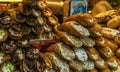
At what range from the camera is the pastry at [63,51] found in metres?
1.66

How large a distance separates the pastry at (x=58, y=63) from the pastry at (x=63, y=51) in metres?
0.03

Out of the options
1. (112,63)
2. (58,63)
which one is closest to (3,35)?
(58,63)

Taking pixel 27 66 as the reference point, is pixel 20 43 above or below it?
Answer: above

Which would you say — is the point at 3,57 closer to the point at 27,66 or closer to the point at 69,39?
the point at 27,66

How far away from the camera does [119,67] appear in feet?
6.59

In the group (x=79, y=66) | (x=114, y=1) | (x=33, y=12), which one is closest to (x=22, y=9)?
(x=33, y=12)

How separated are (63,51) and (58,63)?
0.09 m

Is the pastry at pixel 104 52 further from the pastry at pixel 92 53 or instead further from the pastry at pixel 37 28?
the pastry at pixel 37 28

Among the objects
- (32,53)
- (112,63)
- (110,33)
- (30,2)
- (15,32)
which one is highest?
(30,2)

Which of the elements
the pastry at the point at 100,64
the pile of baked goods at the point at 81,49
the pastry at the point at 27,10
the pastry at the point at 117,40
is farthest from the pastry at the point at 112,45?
the pastry at the point at 27,10

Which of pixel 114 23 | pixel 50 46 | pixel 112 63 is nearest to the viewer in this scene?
pixel 50 46

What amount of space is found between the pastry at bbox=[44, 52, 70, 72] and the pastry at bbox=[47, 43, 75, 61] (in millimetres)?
32

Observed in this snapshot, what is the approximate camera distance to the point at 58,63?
1.65 m

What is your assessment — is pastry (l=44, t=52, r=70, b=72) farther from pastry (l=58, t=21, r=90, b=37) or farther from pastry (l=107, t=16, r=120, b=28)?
pastry (l=107, t=16, r=120, b=28)
